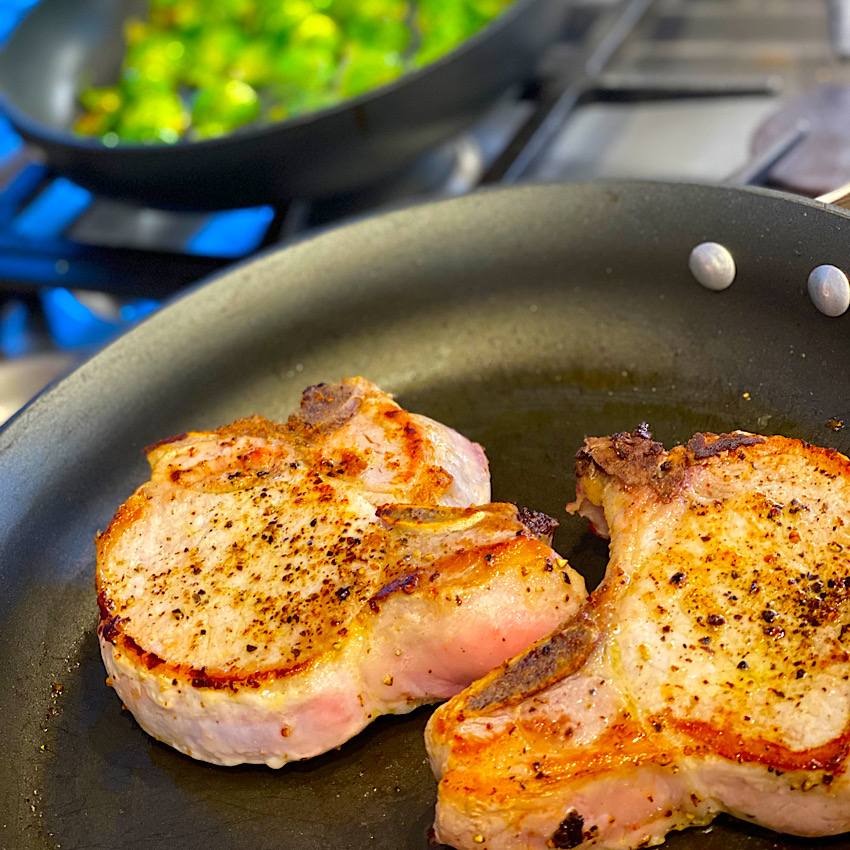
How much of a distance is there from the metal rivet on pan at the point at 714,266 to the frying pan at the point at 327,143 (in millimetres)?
978

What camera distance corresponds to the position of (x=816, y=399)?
1.75m

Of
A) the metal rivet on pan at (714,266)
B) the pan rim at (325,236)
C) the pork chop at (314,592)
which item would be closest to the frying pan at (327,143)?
the pan rim at (325,236)

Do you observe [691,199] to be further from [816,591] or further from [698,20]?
[698,20]

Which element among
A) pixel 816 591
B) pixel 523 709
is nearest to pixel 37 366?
pixel 523 709

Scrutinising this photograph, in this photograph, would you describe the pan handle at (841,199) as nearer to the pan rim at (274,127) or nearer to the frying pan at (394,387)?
the frying pan at (394,387)

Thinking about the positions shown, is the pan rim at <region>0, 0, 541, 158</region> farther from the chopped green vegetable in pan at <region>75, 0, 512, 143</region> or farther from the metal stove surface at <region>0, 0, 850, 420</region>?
the chopped green vegetable in pan at <region>75, 0, 512, 143</region>

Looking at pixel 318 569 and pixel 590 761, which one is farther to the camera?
pixel 318 569

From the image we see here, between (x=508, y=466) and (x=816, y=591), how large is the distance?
0.71 metres

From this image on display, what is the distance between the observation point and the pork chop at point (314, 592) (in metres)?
1.43

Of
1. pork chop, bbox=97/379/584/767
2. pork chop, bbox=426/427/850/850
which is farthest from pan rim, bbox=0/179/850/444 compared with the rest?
pork chop, bbox=426/427/850/850

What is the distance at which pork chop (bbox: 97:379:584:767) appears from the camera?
1428mm

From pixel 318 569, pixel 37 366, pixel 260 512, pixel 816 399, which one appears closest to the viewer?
pixel 318 569

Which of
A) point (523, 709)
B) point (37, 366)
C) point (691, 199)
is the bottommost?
point (37, 366)

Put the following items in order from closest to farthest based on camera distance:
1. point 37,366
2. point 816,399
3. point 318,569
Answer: point 318,569
point 816,399
point 37,366
